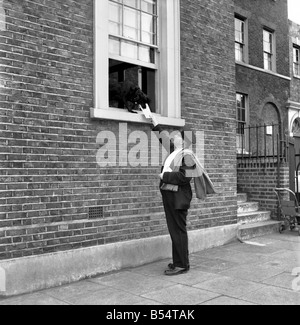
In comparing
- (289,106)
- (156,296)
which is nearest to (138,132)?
(156,296)

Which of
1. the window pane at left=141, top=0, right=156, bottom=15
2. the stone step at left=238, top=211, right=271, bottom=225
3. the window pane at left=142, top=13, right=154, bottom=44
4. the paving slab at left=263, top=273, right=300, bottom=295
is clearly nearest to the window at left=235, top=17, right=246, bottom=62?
the stone step at left=238, top=211, right=271, bottom=225

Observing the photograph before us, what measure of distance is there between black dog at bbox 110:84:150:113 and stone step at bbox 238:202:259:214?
3.99 metres

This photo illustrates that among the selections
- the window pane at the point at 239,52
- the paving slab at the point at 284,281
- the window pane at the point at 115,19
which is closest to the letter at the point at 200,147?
the window pane at the point at 115,19

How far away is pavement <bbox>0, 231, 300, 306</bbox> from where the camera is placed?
446cm

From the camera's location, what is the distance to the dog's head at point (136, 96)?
20.2 feet

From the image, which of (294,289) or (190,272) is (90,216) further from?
(294,289)

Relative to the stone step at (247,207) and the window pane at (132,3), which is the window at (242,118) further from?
the window pane at (132,3)

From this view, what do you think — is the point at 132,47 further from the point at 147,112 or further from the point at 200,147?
the point at 200,147

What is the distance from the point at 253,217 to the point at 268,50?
8.96 metres

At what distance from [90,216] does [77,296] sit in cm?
121

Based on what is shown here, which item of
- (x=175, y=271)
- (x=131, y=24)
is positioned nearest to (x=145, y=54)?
(x=131, y=24)

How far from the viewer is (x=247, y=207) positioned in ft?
30.2

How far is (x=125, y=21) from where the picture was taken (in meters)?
6.29
